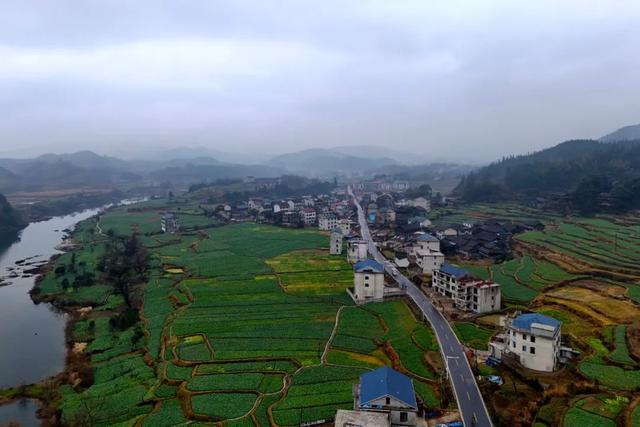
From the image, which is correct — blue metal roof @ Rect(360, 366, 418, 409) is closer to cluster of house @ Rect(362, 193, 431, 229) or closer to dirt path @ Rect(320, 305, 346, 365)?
dirt path @ Rect(320, 305, 346, 365)

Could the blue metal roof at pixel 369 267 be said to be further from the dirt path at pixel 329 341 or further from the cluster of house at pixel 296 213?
the cluster of house at pixel 296 213

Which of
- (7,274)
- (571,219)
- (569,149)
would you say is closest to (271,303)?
(7,274)

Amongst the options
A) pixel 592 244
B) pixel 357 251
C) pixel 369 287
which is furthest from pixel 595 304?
pixel 357 251

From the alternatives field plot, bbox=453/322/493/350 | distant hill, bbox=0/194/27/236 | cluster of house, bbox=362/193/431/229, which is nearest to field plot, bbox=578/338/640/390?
field plot, bbox=453/322/493/350

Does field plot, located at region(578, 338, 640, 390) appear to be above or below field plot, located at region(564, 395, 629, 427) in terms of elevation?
above

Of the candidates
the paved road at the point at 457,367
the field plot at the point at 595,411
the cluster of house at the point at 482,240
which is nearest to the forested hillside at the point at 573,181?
the cluster of house at the point at 482,240

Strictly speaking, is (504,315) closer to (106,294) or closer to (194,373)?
(194,373)
